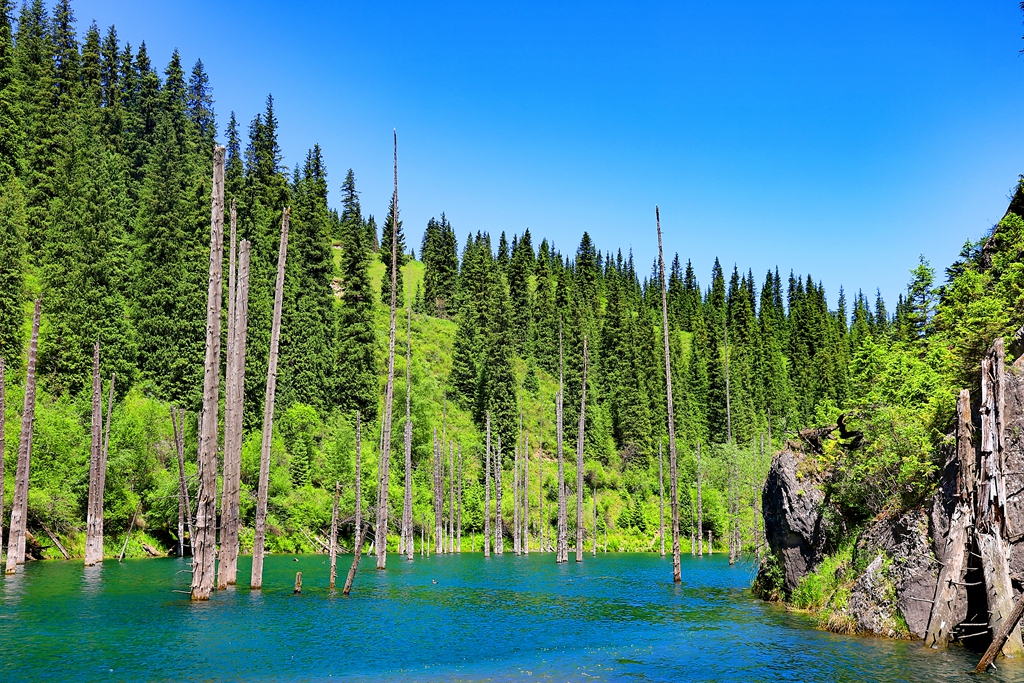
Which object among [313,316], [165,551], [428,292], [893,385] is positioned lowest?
[165,551]

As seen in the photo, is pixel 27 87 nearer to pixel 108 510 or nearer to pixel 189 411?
pixel 189 411

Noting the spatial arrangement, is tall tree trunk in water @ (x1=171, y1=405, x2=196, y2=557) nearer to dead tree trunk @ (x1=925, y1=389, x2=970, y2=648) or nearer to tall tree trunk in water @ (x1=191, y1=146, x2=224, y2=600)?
tall tree trunk in water @ (x1=191, y1=146, x2=224, y2=600)

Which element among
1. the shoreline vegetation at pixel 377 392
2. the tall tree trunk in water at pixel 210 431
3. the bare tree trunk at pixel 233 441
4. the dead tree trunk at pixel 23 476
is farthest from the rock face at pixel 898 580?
the dead tree trunk at pixel 23 476

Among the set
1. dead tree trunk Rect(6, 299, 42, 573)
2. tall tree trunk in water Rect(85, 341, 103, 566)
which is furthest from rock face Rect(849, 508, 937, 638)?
tall tree trunk in water Rect(85, 341, 103, 566)

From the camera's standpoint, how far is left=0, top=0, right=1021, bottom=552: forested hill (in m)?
28.9

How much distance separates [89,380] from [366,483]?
22.3 metres

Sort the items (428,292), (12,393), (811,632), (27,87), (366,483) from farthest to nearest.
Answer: (428,292) → (27,87) → (366,483) → (12,393) → (811,632)

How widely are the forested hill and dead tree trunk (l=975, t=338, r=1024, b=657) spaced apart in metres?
3.75

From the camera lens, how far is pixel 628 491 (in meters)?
81.0

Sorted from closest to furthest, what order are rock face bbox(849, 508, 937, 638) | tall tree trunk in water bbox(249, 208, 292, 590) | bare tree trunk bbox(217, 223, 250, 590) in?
rock face bbox(849, 508, 937, 638)
bare tree trunk bbox(217, 223, 250, 590)
tall tree trunk in water bbox(249, 208, 292, 590)

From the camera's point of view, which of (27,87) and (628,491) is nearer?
(27,87)

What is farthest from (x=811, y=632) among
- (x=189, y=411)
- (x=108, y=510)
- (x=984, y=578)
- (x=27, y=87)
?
(x=27, y=87)

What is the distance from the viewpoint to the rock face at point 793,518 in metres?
23.8

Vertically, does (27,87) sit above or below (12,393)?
above
